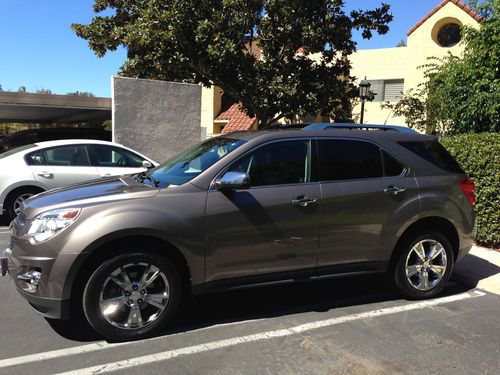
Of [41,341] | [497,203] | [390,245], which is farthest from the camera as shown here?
[497,203]

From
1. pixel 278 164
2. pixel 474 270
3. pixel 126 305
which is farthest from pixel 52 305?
pixel 474 270

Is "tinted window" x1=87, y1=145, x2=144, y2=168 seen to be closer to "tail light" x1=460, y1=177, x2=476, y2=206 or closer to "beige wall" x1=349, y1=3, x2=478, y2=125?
"tail light" x1=460, y1=177, x2=476, y2=206

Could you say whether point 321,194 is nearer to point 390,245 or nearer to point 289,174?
point 289,174

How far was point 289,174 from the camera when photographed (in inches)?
178

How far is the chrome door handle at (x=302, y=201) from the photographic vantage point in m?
4.41

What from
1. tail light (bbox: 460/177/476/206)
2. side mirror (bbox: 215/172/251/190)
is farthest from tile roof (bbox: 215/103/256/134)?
side mirror (bbox: 215/172/251/190)

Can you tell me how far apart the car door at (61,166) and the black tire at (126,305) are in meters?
4.88

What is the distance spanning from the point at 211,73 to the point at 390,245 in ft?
29.3

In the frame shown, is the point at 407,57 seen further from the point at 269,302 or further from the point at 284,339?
the point at 284,339

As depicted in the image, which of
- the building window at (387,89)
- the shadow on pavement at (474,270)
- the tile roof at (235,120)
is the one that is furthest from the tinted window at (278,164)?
the building window at (387,89)

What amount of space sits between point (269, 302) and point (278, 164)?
149cm

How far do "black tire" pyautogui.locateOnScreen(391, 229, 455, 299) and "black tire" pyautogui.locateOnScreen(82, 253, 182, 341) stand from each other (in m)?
2.32

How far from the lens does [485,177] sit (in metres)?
7.07

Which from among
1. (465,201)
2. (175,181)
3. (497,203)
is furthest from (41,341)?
(497,203)
